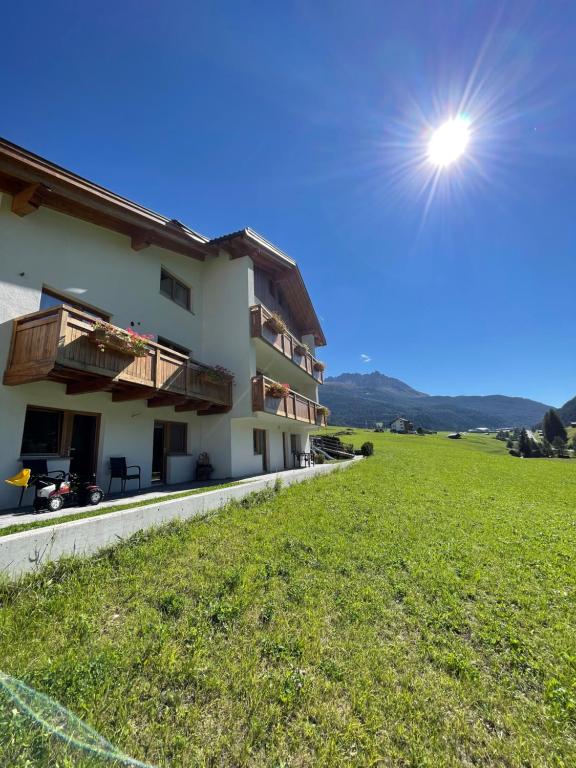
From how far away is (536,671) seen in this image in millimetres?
3684

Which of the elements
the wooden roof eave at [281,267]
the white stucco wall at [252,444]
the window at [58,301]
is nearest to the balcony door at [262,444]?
the white stucco wall at [252,444]

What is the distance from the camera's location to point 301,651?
12.5ft

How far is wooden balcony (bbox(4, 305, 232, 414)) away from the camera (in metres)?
7.78

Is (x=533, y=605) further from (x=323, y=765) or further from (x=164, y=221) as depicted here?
(x=164, y=221)

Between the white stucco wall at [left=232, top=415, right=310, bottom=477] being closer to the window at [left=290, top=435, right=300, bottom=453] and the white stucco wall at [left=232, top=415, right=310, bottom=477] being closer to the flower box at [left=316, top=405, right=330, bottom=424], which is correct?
the window at [left=290, top=435, right=300, bottom=453]

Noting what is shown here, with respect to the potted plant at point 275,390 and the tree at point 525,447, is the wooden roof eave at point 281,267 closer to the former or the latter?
the potted plant at point 275,390

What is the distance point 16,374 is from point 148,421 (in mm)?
4772

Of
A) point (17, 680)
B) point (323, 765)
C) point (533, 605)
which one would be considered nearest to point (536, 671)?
point (533, 605)

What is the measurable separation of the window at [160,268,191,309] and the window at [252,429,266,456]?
7306mm

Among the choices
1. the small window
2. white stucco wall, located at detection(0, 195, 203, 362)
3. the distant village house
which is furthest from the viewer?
the distant village house

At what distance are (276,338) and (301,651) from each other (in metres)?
13.9

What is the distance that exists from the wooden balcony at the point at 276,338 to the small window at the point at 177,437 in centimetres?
516

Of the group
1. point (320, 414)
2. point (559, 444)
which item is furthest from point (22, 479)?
point (559, 444)

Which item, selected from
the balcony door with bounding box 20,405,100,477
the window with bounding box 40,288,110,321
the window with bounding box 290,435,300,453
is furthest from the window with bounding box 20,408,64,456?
the window with bounding box 290,435,300,453
